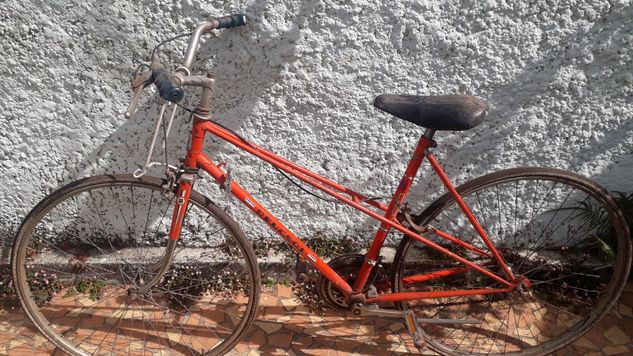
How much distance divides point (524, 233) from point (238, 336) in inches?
77.2

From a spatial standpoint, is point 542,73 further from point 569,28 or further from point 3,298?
point 3,298

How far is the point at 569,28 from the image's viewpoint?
2555 millimetres

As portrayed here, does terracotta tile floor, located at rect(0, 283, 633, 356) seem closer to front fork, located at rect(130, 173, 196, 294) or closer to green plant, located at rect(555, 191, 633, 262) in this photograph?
green plant, located at rect(555, 191, 633, 262)

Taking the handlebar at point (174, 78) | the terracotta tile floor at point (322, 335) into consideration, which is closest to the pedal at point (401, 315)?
the terracotta tile floor at point (322, 335)

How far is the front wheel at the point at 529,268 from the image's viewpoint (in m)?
3.11

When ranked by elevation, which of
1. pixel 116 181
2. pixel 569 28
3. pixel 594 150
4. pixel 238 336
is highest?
pixel 569 28

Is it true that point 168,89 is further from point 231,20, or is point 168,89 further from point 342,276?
point 342,276

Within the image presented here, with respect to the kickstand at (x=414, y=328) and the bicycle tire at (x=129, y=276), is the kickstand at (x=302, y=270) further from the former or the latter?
the kickstand at (x=414, y=328)

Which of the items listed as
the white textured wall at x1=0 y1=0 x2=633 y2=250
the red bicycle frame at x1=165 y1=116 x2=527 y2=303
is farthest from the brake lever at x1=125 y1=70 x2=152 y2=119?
the white textured wall at x1=0 y1=0 x2=633 y2=250

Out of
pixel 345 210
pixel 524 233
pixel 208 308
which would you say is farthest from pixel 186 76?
pixel 524 233

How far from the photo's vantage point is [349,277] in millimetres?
2881

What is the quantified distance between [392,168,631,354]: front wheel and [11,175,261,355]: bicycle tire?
1249 millimetres

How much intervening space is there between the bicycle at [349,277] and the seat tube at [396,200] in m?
0.02

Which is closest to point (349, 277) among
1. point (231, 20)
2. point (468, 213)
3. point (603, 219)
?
point (468, 213)
